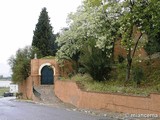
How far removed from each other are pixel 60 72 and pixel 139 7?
81.4 feet

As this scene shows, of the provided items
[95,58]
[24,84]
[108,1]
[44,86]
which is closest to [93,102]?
[95,58]

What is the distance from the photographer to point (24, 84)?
2196 inches

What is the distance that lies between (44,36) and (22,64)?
8.47 m

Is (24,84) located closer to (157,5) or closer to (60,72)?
(60,72)

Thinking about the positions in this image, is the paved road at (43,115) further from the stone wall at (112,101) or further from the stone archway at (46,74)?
the stone archway at (46,74)

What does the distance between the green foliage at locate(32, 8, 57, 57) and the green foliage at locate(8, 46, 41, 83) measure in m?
3.39

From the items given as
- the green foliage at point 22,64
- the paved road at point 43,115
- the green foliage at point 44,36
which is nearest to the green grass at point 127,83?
the paved road at point 43,115

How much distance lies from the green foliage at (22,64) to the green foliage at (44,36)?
339cm

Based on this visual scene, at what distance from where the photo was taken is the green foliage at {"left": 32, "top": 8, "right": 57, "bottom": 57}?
196 ft

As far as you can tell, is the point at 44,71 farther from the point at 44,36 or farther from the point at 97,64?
the point at 97,64

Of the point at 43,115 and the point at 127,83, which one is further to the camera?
the point at 127,83

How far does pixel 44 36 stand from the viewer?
60.2m

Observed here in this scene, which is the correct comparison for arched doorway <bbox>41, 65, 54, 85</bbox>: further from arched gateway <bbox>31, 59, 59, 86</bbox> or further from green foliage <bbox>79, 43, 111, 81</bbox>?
green foliage <bbox>79, 43, 111, 81</bbox>

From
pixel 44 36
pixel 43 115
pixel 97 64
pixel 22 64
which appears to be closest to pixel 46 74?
pixel 22 64
